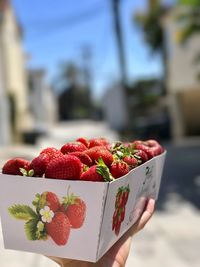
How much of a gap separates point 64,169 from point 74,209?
147 mm

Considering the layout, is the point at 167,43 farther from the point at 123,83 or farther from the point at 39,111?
the point at 39,111

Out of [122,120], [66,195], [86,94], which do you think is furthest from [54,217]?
[86,94]

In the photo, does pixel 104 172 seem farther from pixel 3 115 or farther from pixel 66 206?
pixel 3 115

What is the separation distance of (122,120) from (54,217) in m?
30.5

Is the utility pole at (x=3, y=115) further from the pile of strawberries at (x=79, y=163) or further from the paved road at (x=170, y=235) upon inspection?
the pile of strawberries at (x=79, y=163)

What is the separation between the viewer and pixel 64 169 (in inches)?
65.4

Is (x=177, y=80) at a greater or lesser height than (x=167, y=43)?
lesser

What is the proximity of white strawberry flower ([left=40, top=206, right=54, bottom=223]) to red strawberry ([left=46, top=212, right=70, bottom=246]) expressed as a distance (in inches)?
0.6

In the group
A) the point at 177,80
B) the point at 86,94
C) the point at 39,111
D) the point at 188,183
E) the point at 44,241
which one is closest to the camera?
the point at 44,241

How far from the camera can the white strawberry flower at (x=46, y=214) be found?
1662mm

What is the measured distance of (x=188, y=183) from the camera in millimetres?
10297

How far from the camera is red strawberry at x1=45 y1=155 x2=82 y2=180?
1.66 metres

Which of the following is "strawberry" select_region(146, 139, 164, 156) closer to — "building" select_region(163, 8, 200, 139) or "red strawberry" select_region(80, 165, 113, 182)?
"red strawberry" select_region(80, 165, 113, 182)

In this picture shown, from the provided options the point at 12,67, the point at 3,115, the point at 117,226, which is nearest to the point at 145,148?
the point at 117,226
